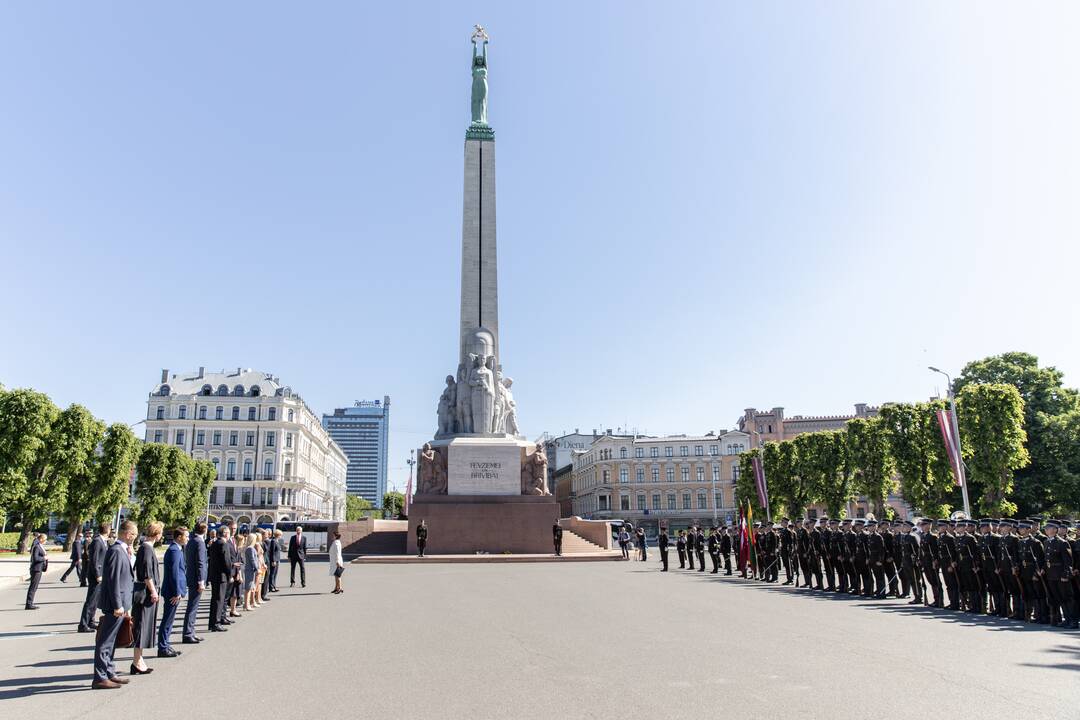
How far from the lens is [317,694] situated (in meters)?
7.19

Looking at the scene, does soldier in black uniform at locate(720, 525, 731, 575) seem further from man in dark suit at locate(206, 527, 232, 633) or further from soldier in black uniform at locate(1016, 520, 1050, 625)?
man in dark suit at locate(206, 527, 232, 633)

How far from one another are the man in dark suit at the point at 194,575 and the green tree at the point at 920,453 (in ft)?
109

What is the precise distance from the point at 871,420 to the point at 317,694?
3861cm

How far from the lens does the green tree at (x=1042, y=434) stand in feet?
132

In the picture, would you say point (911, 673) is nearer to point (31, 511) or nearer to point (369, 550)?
point (369, 550)

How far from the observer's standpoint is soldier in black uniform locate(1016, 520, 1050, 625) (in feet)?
40.5

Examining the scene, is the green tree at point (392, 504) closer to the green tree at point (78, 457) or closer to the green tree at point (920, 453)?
the green tree at point (78, 457)

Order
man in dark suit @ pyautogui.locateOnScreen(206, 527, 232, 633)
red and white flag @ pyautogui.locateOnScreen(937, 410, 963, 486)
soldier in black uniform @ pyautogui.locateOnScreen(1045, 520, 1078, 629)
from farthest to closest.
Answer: red and white flag @ pyautogui.locateOnScreen(937, 410, 963, 486), soldier in black uniform @ pyautogui.locateOnScreen(1045, 520, 1078, 629), man in dark suit @ pyautogui.locateOnScreen(206, 527, 232, 633)

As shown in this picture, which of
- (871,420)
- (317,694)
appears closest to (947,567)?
(317,694)

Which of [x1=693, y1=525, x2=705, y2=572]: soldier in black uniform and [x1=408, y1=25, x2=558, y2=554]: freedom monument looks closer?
[x1=693, y1=525, x2=705, y2=572]: soldier in black uniform

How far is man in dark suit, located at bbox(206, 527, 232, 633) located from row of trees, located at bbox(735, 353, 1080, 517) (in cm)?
3192

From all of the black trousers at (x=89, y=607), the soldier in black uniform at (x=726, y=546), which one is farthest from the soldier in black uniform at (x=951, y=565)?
the black trousers at (x=89, y=607)

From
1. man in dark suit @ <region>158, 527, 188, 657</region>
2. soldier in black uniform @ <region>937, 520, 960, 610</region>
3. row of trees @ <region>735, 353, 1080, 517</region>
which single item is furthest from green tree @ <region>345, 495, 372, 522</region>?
man in dark suit @ <region>158, 527, 188, 657</region>

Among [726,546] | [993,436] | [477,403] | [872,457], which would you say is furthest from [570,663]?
[872,457]
